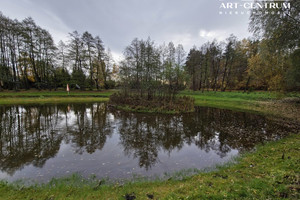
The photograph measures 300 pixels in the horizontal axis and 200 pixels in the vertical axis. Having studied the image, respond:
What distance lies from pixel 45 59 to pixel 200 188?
4050 cm

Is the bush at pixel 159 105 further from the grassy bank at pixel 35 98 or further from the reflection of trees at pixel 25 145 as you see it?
the grassy bank at pixel 35 98

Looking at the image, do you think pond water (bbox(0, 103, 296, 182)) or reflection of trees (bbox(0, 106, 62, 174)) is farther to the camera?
reflection of trees (bbox(0, 106, 62, 174))

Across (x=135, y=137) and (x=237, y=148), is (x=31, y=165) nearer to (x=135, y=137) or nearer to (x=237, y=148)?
(x=135, y=137)

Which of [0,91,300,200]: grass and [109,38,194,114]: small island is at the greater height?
[109,38,194,114]: small island

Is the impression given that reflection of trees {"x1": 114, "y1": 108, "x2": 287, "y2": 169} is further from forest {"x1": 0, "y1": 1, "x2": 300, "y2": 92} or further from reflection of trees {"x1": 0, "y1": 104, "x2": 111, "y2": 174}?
forest {"x1": 0, "y1": 1, "x2": 300, "y2": 92}

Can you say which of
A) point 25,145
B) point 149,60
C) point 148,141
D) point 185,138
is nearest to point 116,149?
point 148,141

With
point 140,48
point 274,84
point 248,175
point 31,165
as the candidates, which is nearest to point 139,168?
point 248,175

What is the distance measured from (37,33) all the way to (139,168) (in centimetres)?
3930

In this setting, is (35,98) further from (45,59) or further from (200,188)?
(200,188)

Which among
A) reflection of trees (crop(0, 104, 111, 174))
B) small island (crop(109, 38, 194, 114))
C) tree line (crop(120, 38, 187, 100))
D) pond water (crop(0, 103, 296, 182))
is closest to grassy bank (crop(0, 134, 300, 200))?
pond water (crop(0, 103, 296, 182))

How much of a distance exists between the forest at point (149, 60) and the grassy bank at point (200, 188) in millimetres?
10160

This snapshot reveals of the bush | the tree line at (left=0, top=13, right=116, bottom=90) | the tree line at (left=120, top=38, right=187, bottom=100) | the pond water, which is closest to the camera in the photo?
the pond water

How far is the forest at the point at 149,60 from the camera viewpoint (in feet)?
32.5

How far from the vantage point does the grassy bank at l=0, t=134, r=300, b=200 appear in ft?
8.80
